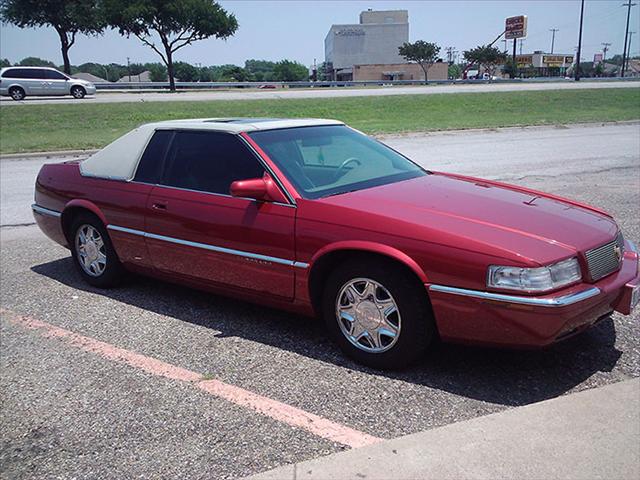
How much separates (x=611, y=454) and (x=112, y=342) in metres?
3.18

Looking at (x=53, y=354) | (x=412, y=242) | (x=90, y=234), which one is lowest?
(x=53, y=354)

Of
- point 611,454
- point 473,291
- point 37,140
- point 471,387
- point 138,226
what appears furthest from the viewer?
point 37,140

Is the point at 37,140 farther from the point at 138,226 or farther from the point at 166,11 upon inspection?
the point at 166,11

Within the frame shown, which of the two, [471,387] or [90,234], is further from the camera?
[90,234]

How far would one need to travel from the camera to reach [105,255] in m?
5.46

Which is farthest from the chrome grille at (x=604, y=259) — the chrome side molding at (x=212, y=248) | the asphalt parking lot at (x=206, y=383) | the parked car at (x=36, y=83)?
the parked car at (x=36, y=83)

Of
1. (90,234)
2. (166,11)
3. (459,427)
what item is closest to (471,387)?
(459,427)

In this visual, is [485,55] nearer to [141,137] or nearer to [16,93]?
[16,93]

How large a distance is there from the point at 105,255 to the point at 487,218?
337cm

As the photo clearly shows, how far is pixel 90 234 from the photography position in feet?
18.2

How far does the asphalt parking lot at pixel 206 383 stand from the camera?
306 centimetres

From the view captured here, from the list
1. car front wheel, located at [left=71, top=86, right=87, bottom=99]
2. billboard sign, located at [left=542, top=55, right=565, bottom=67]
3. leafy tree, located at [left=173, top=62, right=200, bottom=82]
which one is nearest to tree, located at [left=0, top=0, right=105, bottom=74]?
car front wheel, located at [left=71, top=86, right=87, bottom=99]

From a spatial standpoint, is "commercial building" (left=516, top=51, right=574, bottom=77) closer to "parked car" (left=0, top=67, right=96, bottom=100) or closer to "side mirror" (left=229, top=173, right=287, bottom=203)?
"parked car" (left=0, top=67, right=96, bottom=100)

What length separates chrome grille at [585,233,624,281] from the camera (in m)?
3.49
